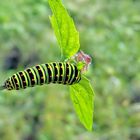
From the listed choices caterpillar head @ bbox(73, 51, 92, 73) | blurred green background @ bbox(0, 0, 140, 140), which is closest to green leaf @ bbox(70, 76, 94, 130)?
caterpillar head @ bbox(73, 51, 92, 73)

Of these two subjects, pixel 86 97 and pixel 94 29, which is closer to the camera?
pixel 86 97

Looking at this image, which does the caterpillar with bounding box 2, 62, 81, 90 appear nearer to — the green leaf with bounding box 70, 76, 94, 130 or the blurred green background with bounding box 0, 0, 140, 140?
the green leaf with bounding box 70, 76, 94, 130

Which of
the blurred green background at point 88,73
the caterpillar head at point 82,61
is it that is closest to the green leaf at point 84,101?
the caterpillar head at point 82,61

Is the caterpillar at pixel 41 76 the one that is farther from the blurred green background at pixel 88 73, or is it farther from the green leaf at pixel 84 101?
the blurred green background at pixel 88 73

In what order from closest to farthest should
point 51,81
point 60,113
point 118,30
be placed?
point 51,81
point 60,113
point 118,30

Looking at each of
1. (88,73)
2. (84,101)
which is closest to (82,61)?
(84,101)

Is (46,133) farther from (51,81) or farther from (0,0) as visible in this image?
(51,81)

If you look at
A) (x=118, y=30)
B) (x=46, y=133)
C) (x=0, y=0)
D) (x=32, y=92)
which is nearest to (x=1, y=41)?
(x=0, y=0)
